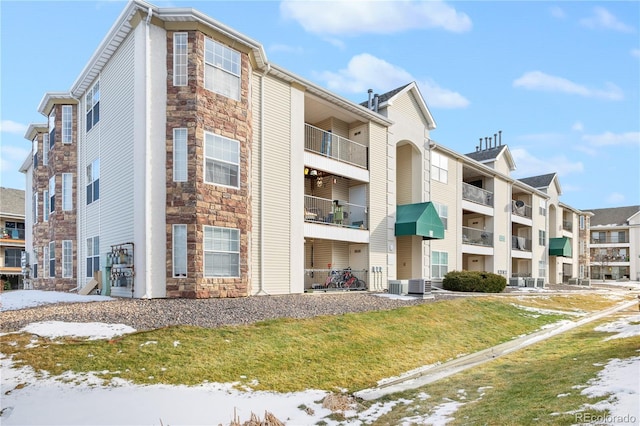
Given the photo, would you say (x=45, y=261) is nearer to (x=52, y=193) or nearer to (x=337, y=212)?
(x=52, y=193)

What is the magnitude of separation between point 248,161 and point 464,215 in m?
24.5

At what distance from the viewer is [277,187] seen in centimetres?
1762

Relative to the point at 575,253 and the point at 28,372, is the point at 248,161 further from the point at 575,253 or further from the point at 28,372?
the point at 575,253

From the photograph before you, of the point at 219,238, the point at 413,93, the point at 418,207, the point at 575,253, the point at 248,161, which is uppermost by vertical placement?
the point at 413,93

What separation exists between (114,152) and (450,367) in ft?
49.6

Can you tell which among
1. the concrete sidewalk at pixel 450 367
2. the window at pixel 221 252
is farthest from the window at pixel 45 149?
the concrete sidewalk at pixel 450 367

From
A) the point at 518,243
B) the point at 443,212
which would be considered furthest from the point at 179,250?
the point at 518,243

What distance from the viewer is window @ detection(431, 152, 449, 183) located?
27312mm

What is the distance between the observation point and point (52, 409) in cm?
612

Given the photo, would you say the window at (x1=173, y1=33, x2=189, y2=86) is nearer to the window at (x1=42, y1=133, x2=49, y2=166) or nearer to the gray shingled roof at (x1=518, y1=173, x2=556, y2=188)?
the window at (x1=42, y1=133, x2=49, y2=166)

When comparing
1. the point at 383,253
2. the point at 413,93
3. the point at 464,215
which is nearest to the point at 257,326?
the point at 383,253

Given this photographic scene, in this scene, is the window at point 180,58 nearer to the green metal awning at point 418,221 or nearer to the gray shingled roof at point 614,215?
the green metal awning at point 418,221

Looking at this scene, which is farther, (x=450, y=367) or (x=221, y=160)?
(x=221, y=160)

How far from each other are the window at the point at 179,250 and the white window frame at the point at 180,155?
1.83m
